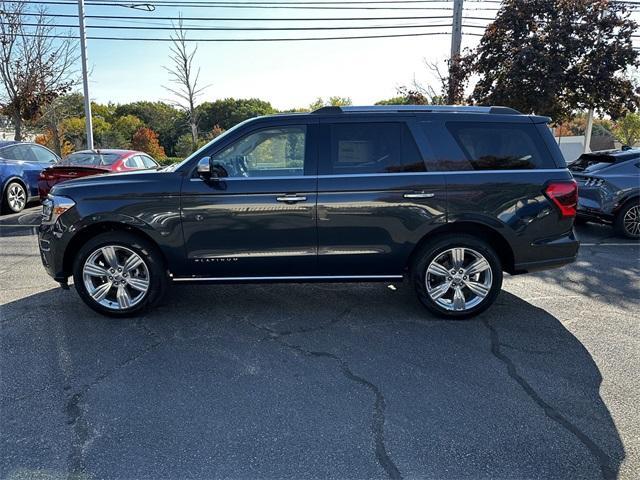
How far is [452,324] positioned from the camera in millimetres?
4410

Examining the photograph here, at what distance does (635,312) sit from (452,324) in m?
2.05

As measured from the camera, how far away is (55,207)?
4.34 m

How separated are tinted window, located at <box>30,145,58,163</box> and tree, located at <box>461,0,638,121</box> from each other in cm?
1290

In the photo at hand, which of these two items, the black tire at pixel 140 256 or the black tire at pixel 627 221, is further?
the black tire at pixel 627 221

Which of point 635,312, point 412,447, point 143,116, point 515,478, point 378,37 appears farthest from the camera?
point 143,116

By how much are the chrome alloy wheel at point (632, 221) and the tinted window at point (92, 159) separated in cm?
1034

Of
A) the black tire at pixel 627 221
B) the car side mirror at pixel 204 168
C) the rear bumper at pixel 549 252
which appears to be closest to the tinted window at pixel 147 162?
the car side mirror at pixel 204 168

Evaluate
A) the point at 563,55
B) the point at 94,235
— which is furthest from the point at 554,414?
the point at 563,55

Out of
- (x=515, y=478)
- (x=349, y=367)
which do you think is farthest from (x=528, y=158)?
(x=515, y=478)

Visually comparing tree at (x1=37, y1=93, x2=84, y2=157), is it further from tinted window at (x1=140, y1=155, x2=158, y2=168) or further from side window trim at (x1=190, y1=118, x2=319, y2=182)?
side window trim at (x1=190, y1=118, x2=319, y2=182)

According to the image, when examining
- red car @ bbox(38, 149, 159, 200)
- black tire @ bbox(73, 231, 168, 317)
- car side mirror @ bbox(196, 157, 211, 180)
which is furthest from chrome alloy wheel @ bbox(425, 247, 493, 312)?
red car @ bbox(38, 149, 159, 200)

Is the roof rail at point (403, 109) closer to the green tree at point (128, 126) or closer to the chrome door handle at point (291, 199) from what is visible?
the chrome door handle at point (291, 199)

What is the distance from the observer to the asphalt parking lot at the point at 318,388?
8.24ft

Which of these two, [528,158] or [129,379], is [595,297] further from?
[129,379]
